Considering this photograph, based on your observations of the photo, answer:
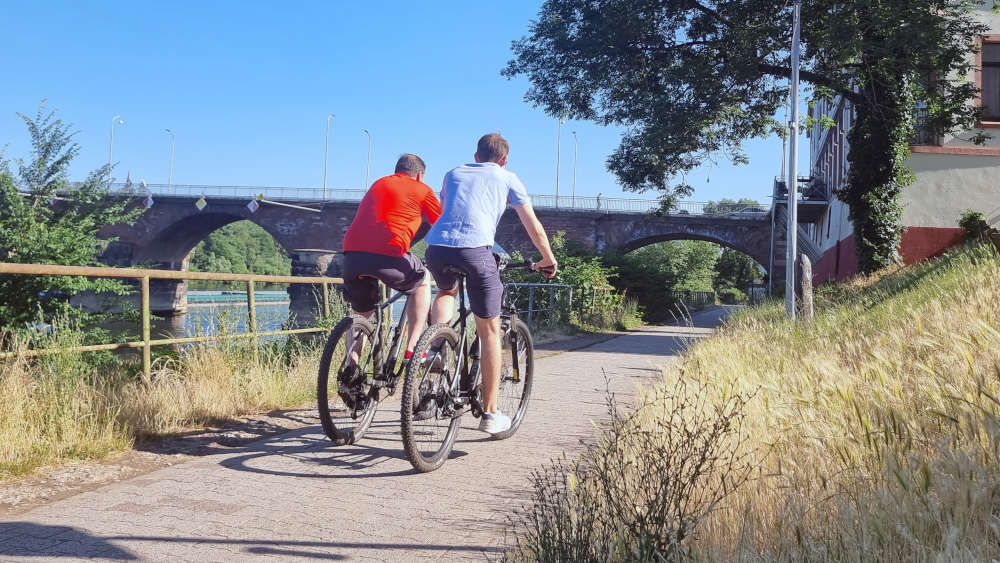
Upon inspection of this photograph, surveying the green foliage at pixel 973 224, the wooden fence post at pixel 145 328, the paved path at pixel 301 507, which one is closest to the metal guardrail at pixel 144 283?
the wooden fence post at pixel 145 328

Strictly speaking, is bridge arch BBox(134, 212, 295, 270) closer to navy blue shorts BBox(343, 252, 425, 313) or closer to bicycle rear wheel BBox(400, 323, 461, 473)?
navy blue shorts BBox(343, 252, 425, 313)

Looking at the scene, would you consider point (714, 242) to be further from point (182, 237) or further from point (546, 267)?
point (546, 267)

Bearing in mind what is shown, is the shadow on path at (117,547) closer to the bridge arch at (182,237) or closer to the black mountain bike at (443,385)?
the black mountain bike at (443,385)

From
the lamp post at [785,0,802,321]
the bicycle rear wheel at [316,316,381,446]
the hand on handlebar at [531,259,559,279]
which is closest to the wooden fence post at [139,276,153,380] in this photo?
the bicycle rear wheel at [316,316,381,446]

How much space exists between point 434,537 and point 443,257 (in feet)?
5.18

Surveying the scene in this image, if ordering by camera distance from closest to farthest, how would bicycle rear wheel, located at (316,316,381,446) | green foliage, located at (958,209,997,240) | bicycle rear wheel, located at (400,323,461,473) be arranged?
1. bicycle rear wheel, located at (400,323,461,473)
2. bicycle rear wheel, located at (316,316,381,446)
3. green foliage, located at (958,209,997,240)

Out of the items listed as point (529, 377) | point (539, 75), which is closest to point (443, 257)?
point (529, 377)

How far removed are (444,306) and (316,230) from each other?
48.6 m

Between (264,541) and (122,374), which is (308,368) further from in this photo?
(264,541)

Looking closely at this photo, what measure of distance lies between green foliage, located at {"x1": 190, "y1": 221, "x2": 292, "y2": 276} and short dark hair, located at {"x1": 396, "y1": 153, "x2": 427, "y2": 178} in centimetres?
9252

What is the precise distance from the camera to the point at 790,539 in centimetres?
214

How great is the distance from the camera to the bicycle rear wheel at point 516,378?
4633 millimetres

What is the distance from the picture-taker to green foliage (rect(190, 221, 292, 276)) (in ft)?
323

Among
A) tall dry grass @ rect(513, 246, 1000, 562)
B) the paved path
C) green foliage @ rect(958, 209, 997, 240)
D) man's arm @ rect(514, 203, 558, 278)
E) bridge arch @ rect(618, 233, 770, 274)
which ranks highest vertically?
bridge arch @ rect(618, 233, 770, 274)
